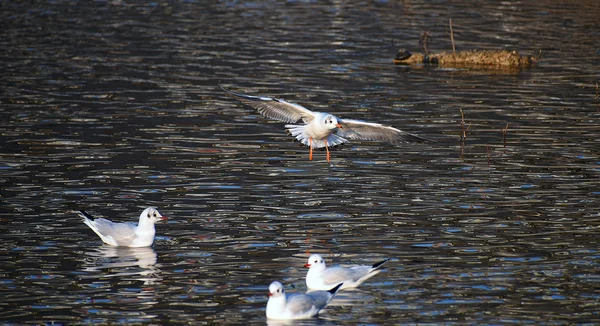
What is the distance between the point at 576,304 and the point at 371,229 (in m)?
4.44

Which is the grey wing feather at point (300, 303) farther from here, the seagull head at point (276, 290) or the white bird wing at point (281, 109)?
the white bird wing at point (281, 109)

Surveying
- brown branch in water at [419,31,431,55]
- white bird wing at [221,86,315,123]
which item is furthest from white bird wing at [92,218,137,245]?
brown branch in water at [419,31,431,55]

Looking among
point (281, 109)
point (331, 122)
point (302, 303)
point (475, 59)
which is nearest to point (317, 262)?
point (302, 303)

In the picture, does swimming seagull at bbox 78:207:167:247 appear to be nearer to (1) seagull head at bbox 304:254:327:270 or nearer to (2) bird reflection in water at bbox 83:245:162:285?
(2) bird reflection in water at bbox 83:245:162:285

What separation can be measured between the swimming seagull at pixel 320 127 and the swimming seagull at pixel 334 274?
6.33m

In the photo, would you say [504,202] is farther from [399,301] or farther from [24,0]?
[24,0]

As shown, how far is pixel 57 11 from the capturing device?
2153 inches

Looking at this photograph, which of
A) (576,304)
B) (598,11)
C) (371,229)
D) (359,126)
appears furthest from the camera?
(598,11)

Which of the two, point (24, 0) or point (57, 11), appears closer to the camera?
point (57, 11)

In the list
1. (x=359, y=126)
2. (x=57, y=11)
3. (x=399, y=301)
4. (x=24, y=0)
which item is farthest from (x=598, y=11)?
(x=399, y=301)

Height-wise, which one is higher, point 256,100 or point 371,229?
point 256,100

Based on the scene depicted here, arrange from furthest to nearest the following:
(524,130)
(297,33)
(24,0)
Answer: (24,0) → (297,33) → (524,130)

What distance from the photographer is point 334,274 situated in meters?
13.2

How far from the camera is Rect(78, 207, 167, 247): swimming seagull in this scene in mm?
15422
